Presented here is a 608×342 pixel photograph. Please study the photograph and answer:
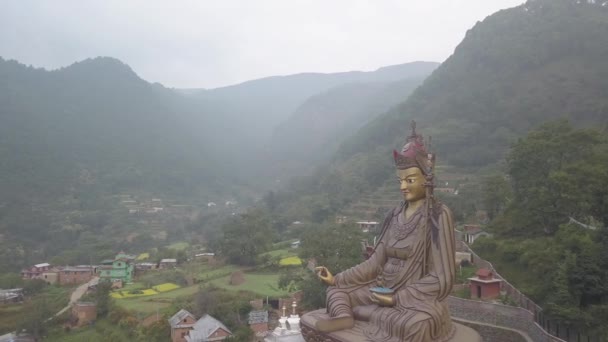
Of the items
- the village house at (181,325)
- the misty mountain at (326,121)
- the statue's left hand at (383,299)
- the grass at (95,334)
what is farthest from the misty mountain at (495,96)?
the statue's left hand at (383,299)

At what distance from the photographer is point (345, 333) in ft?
25.0

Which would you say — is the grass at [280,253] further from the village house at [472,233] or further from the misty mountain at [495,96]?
the village house at [472,233]

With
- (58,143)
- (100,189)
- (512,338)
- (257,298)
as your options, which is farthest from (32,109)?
(512,338)

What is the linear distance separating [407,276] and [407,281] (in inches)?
3.0

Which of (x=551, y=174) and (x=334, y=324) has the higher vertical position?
(x=551, y=174)

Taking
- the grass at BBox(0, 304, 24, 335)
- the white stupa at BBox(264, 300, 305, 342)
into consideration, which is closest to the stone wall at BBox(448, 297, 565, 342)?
the white stupa at BBox(264, 300, 305, 342)

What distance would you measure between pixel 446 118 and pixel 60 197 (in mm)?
37747

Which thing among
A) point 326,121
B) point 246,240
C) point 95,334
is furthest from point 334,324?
point 326,121

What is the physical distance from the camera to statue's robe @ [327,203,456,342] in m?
7.02

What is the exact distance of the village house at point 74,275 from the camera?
3038 centimetres

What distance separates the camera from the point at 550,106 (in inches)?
1503

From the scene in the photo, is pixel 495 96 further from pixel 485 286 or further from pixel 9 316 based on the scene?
pixel 9 316

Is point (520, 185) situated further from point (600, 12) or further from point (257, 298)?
point (600, 12)

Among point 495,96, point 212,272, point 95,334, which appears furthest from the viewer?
point 495,96
